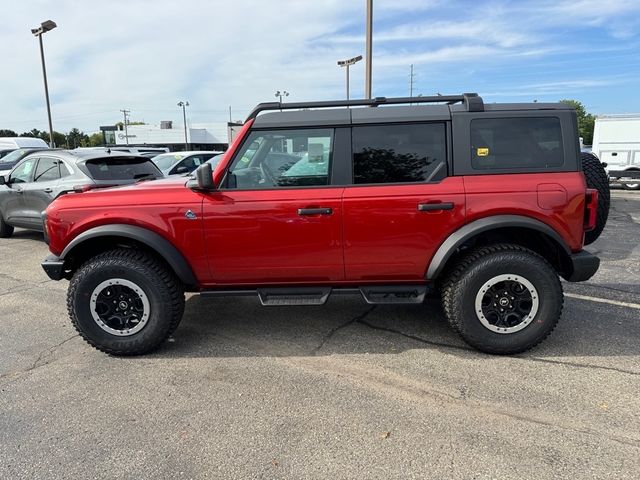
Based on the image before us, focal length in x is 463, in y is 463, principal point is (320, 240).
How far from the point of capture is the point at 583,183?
11.3 feet

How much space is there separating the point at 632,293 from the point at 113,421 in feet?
17.2

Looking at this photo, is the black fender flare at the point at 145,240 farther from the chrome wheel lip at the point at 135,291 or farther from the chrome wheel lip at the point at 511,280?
the chrome wheel lip at the point at 511,280

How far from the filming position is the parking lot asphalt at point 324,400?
2457 millimetres

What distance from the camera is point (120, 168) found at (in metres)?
7.56

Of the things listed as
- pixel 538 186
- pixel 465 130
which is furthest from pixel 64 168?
pixel 538 186

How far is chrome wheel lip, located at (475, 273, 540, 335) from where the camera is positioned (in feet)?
11.6

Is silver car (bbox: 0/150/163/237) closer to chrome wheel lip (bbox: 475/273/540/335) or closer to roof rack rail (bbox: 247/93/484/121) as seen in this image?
roof rack rail (bbox: 247/93/484/121)

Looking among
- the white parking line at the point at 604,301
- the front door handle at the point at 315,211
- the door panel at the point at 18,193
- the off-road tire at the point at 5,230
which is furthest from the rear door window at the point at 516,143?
the off-road tire at the point at 5,230

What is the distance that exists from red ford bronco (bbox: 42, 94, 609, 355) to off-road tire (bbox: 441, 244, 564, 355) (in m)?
0.01

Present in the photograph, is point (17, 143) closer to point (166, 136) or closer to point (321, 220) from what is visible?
point (321, 220)

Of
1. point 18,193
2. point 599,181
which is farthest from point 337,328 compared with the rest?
point 18,193

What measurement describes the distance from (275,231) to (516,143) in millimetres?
1951

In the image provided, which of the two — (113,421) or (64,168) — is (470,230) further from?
(64,168)

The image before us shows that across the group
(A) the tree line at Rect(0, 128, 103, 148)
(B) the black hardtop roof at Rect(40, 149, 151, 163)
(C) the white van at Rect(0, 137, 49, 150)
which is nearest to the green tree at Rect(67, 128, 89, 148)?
(A) the tree line at Rect(0, 128, 103, 148)
